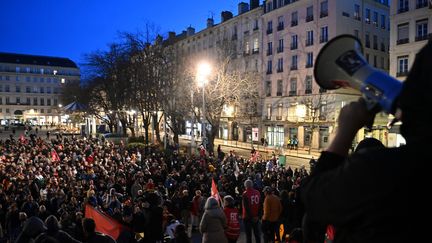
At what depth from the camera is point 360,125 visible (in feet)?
5.58

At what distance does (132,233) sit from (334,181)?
8.07 metres

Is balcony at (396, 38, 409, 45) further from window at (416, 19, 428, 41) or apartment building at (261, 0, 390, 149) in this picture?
apartment building at (261, 0, 390, 149)

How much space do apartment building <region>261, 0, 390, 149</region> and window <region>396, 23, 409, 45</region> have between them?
7.23 m

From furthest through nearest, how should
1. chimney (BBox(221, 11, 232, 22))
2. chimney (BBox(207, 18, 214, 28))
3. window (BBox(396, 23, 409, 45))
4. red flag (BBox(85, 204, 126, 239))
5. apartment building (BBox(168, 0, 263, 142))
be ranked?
1. chimney (BBox(207, 18, 214, 28))
2. chimney (BBox(221, 11, 232, 22))
3. apartment building (BBox(168, 0, 263, 142))
4. window (BBox(396, 23, 409, 45))
5. red flag (BBox(85, 204, 126, 239))

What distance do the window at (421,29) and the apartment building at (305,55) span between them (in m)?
9.15

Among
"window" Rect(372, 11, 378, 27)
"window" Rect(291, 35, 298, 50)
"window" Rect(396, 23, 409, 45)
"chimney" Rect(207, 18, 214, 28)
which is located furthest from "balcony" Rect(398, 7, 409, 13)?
"chimney" Rect(207, 18, 214, 28)

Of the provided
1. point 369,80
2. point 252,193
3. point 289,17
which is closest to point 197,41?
point 289,17

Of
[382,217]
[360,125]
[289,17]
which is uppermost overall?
[289,17]

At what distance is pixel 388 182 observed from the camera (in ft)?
4.79

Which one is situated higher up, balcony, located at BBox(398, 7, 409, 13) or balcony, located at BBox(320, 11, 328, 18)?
balcony, located at BBox(320, 11, 328, 18)

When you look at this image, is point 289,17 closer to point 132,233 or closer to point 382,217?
point 132,233

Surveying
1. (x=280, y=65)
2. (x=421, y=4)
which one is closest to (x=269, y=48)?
(x=280, y=65)

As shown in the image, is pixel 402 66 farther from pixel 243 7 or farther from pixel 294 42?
pixel 243 7

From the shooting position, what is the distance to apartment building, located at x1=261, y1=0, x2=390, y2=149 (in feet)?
143
